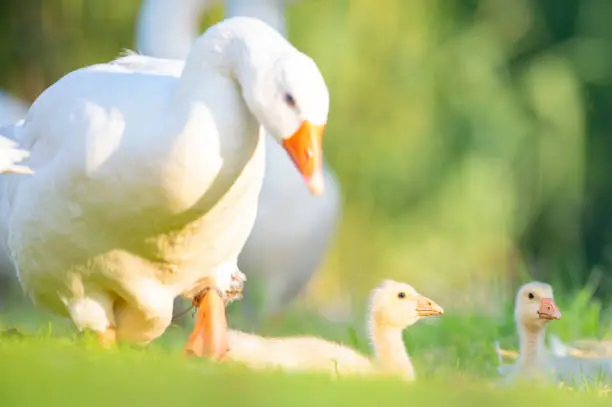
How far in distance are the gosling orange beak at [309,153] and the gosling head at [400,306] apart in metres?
1.29

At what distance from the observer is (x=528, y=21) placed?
877 centimetres

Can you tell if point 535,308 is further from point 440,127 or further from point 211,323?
point 440,127

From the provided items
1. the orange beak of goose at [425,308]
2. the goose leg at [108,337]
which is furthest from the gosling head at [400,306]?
the goose leg at [108,337]

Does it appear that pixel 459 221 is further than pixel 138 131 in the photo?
Yes

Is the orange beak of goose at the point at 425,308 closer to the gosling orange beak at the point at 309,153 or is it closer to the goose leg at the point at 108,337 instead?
the goose leg at the point at 108,337

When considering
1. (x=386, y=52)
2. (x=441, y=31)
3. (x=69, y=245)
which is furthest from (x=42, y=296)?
(x=441, y=31)

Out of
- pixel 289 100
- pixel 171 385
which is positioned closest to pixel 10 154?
pixel 289 100

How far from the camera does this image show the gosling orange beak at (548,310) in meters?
4.37

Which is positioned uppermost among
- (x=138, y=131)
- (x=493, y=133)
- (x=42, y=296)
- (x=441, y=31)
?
(x=441, y=31)

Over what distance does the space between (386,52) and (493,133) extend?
83cm

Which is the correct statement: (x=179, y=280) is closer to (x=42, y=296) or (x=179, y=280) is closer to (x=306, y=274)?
(x=42, y=296)

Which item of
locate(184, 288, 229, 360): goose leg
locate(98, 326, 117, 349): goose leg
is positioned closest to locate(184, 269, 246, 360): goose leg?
locate(184, 288, 229, 360): goose leg

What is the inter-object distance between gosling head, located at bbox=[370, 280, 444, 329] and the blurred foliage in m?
2.79

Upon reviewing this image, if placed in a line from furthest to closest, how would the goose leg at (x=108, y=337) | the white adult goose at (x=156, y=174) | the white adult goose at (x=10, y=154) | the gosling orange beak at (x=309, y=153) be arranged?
1. the goose leg at (x=108, y=337)
2. the white adult goose at (x=10, y=154)
3. the white adult goose at (x=156, y=174)
4. the gosling orange beak at (x=309, y=153)
